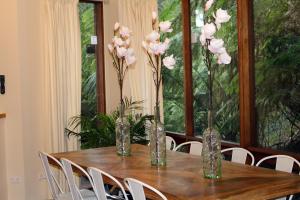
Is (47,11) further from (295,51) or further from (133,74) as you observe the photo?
(295,51)

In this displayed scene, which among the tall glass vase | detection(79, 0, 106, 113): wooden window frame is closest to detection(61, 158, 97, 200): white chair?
the tall glass vase

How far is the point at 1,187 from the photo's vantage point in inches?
179

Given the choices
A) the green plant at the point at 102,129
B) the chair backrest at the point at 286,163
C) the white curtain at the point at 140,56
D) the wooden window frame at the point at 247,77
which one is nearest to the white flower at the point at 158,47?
the chair backrest at the point at 286,163

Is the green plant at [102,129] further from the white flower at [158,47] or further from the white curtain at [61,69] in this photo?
the white flower at [158,47]

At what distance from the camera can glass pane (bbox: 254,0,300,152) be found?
3.58 metres

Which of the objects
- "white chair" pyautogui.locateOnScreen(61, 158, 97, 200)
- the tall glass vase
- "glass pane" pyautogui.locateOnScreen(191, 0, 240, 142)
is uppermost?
"glass pane" pyautogui.locateOnScreen(191, 0, 240, 142)

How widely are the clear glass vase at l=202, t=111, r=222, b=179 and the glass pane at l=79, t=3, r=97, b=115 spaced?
2786 mm

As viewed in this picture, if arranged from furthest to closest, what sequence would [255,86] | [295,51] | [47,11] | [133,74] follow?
[133,74] < [47,11] < [255,86] < [295,51]

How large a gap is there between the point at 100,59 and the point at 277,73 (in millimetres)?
2361

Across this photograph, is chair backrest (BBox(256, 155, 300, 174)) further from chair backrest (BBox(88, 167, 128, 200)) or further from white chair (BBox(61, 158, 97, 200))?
white chair (BBox(61, 158, 97, 200))

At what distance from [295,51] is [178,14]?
1.72 meters

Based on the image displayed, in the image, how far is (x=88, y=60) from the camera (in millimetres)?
5297

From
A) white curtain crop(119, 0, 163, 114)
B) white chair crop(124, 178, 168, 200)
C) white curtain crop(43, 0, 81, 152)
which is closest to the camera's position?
white chair crop(124, 178, 168, 200)

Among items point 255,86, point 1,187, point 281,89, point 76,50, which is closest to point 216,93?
point 255,86
